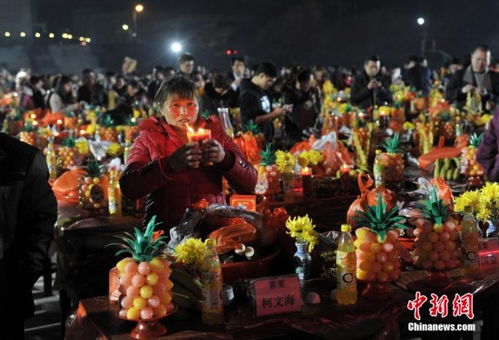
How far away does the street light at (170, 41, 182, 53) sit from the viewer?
1359 inches

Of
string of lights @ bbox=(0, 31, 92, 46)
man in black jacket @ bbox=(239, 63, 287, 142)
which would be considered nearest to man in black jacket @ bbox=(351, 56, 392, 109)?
man in black jacket @ bbox=(239, 63, 287, 142)

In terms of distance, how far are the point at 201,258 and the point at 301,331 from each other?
1.37 ft

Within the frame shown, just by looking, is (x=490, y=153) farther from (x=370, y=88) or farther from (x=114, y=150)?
(x=370, y=88)

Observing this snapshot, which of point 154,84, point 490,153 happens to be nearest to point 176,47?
point 154,84

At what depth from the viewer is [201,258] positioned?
219 cm

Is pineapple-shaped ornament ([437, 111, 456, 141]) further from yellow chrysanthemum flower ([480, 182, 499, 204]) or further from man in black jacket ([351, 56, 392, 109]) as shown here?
yellow chrysanthemum flower ([480, 182, 499, 204])

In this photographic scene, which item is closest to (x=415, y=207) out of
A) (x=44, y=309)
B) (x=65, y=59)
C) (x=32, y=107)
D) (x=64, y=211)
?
(x=64, y=211)

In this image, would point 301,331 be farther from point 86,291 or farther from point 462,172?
point 462,172

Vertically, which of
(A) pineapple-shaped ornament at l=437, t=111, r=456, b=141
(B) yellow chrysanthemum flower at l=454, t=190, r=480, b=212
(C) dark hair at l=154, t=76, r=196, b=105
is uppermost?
(A) pineapple-shaped ornament at l=437, t=111, r=456, b=141

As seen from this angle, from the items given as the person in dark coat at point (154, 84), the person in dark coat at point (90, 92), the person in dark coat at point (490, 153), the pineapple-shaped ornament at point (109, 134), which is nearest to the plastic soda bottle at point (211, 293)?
the person in dark coat at point (490, 153)

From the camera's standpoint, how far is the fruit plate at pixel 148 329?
1.99 m

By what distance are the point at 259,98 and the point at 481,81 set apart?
126 inches

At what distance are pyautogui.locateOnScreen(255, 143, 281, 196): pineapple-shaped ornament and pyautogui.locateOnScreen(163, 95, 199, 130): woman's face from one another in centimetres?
132

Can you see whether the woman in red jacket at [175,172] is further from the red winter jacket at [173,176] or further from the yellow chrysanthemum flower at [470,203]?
the yellow chrysanthemum flower at [470,203]
